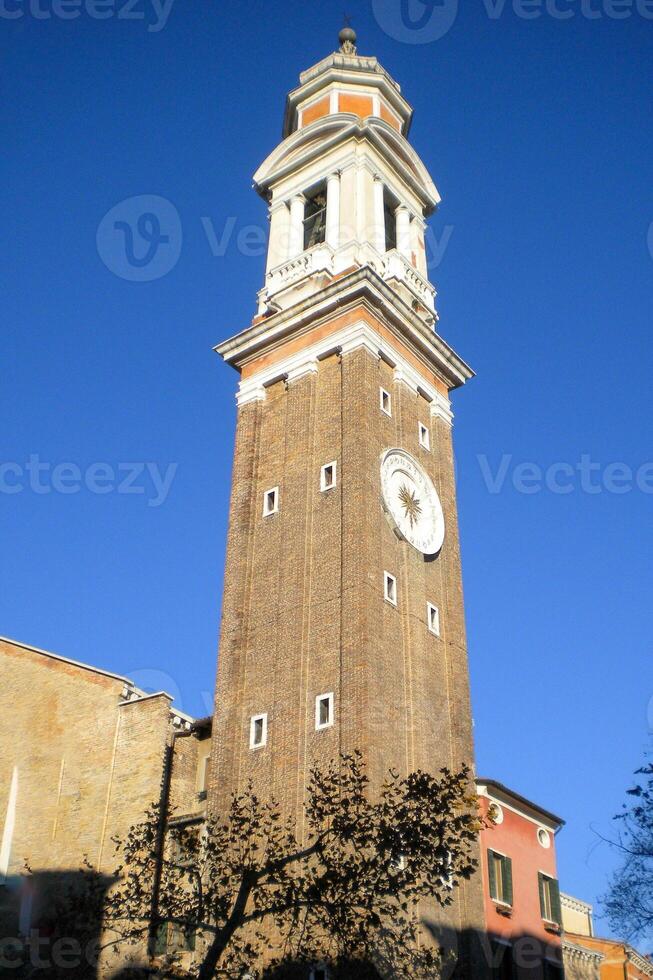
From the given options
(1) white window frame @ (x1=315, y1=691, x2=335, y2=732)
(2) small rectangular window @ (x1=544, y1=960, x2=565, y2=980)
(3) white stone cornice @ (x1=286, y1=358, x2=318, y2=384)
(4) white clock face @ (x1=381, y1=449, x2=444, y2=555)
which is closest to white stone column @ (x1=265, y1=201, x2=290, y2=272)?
(3) white stone cornice @ (x1=286, y1=358, x2=318, y2=384)

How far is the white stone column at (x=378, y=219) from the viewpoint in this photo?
48062 millimetres

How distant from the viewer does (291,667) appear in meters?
36.1

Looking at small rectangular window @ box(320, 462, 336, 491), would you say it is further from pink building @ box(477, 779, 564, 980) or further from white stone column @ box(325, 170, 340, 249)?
white stone column @ box(325, 170, 340, 249)

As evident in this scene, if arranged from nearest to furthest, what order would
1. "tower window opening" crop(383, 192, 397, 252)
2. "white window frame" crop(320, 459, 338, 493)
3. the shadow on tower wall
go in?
the shadow on tower wall, "white window frame" crop(320, 459, 338, 493), "tower window opening" crop(383, 192, 397, 252)

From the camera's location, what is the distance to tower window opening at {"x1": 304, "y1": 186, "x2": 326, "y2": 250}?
1976 inches

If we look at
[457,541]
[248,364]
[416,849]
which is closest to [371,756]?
[416,849]

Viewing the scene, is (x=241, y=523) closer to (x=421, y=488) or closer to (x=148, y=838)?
(x=421, y=488)

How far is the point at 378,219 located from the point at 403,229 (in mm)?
2845

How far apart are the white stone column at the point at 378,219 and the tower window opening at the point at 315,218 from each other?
2.36 m

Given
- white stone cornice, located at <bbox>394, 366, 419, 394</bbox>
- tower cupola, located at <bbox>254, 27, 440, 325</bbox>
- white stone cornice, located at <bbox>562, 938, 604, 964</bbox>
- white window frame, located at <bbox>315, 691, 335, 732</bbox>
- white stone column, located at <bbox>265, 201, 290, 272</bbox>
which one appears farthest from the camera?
white stone column, located at <bbox>265, 201, 290, 272</bbox>

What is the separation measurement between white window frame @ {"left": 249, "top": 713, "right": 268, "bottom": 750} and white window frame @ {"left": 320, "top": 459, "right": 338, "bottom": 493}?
8.16 m

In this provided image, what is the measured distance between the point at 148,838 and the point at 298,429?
18.4 metres

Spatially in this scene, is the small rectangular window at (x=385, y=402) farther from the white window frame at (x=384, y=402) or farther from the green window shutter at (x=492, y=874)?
the green window shutter at (x=492, y=874)

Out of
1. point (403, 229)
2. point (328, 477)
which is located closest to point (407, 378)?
point (328, 477)
